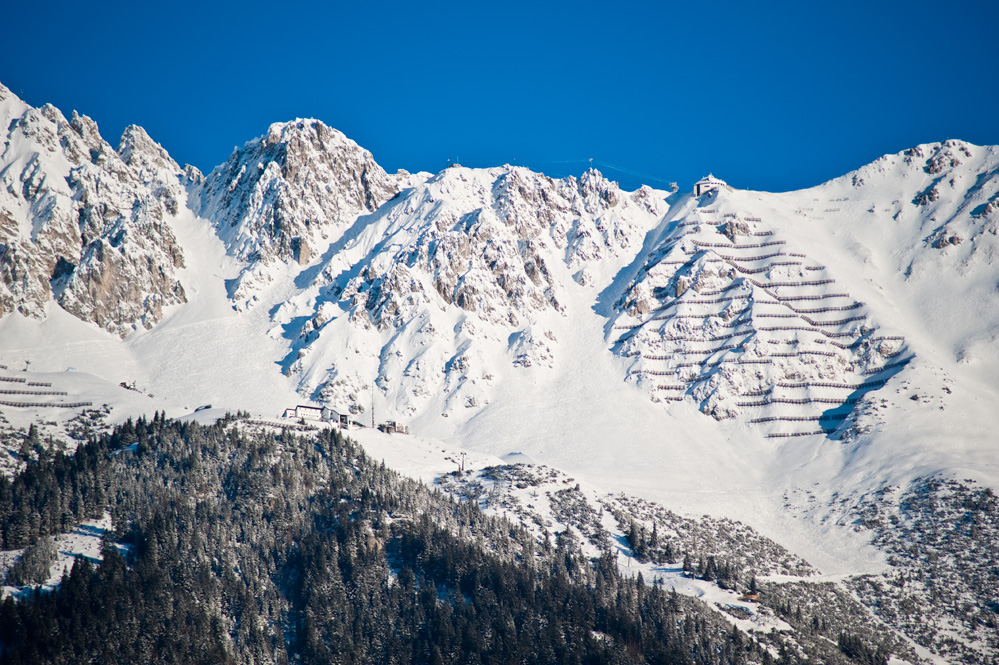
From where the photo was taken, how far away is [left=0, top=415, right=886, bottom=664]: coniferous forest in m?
139

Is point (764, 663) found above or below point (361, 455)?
below

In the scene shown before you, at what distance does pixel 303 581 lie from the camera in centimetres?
15688

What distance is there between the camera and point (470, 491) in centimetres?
19950

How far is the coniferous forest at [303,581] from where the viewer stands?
457ft

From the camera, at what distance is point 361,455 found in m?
200

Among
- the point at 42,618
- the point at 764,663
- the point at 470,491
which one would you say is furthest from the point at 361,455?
the point at 764,663

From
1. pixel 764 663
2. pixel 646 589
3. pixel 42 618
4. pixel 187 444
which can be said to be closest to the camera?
pixel 42 618

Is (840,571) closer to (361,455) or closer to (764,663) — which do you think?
(764,663)

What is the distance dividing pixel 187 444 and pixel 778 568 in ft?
384

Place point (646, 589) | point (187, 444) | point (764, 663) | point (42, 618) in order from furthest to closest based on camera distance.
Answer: point (187, 444)
point (646, 589)
point (764, 663)
point (42, 618)

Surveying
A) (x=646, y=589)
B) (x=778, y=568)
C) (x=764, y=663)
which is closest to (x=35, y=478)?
(x=646, y=589)

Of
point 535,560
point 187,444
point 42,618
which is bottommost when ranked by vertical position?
point 42,618

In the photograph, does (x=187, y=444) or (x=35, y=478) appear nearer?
(x=35, y=478)

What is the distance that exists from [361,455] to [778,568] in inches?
3360
